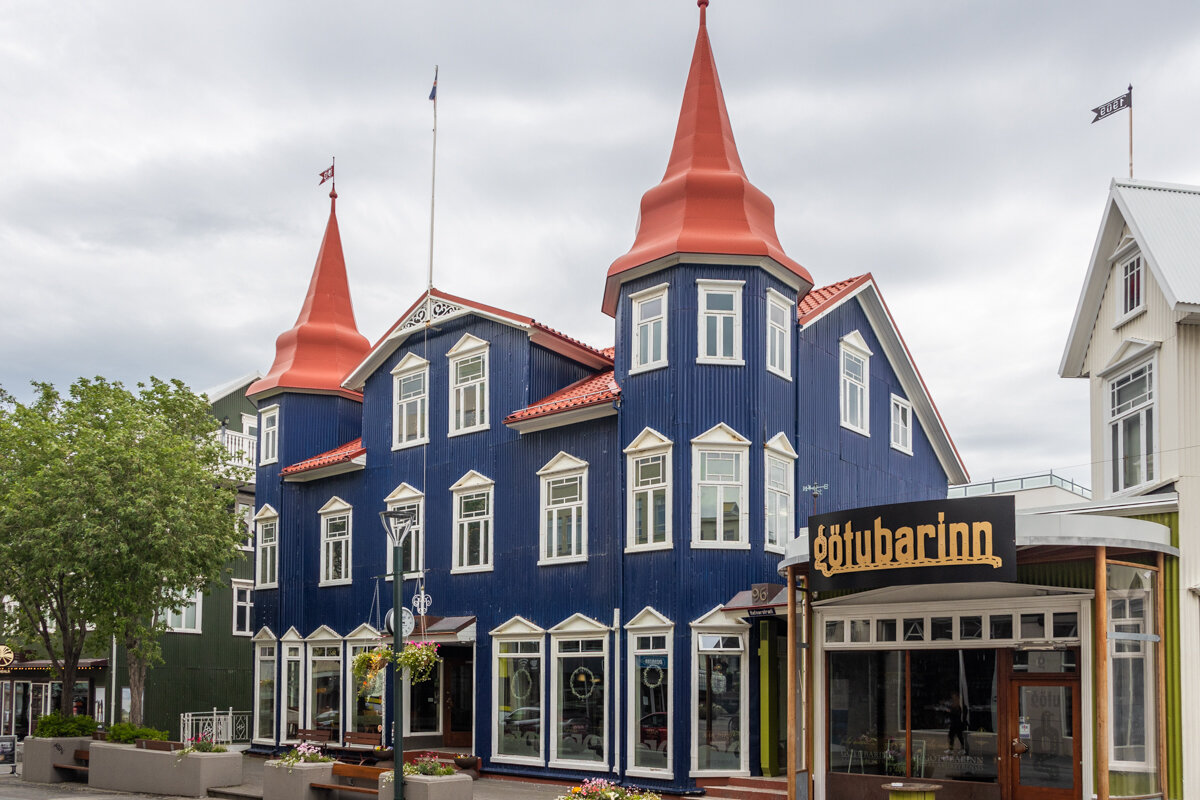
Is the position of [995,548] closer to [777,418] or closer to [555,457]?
[777,418]

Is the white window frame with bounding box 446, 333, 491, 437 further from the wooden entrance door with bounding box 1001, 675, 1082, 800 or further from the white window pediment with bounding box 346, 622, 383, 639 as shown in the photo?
the wooden entrance door with bounding box 1001, 675, 1082, 800

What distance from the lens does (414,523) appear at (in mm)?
28438

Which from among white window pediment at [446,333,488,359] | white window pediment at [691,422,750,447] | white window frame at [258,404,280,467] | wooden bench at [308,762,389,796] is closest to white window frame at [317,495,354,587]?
white window frame at [258,404,280,467]

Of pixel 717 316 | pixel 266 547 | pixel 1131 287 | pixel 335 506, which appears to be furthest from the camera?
pixel 266 547

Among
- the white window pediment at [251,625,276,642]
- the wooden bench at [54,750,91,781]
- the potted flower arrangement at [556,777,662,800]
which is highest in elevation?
the white window pediment at [251,625,276,642]

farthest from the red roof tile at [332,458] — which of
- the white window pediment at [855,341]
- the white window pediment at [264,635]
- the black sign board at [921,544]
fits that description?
the black sign board at [921,544]

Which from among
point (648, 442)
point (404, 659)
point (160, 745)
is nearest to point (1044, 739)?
point (648, 442)

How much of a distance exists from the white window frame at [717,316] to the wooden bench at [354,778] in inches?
359

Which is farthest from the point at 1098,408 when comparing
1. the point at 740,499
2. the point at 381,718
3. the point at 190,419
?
the point at 190,419

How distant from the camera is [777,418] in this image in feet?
76.6

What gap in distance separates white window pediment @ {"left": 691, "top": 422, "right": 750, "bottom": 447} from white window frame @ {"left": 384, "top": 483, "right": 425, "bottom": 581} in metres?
8.24

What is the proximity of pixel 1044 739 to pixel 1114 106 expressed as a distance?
10726mm

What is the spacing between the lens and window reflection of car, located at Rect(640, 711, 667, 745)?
22.1 m

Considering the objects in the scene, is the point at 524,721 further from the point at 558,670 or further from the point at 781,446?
the point at 781,446
